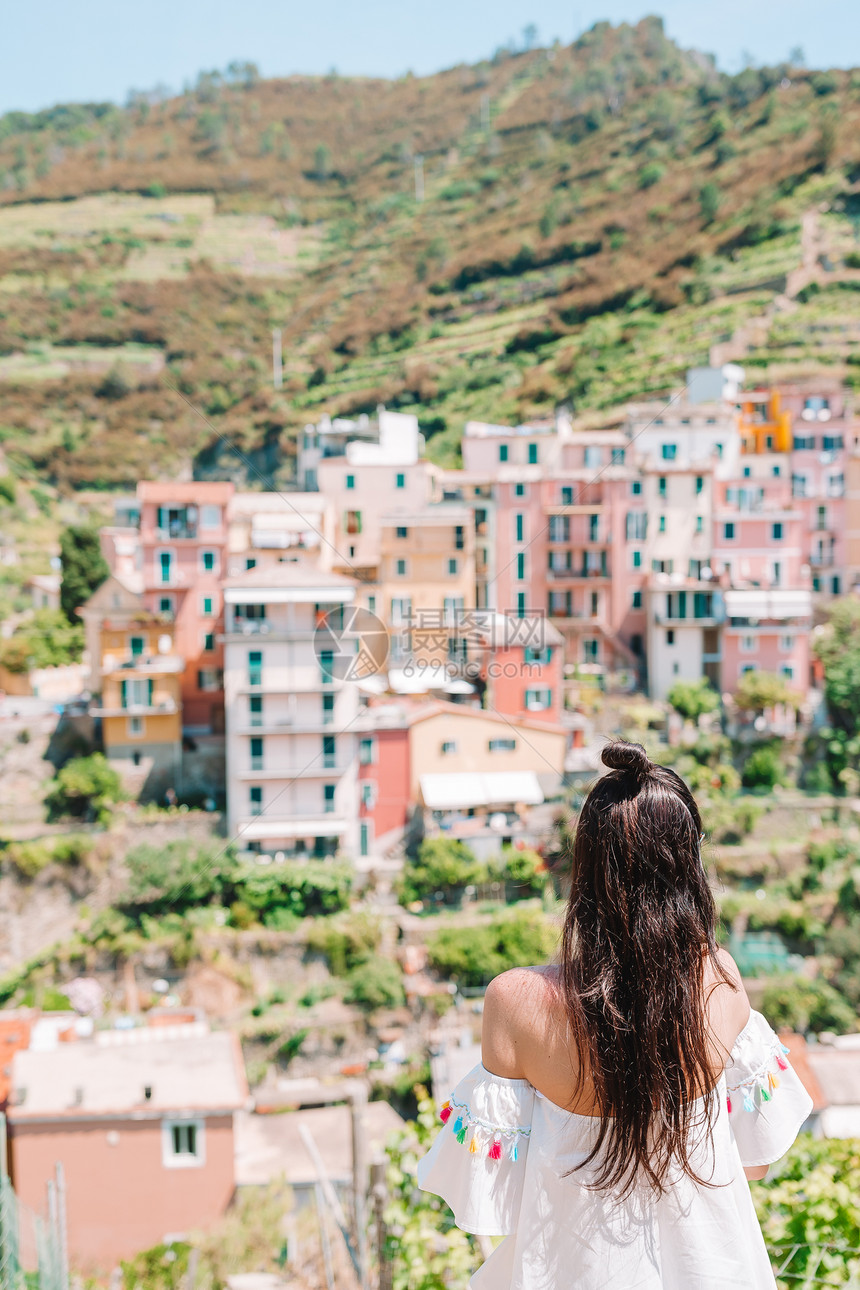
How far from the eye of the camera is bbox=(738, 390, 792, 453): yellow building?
20625 millimetres

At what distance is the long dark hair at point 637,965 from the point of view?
119 centimetres

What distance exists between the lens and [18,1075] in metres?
8.66

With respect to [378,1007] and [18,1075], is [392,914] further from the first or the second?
[18,1075]

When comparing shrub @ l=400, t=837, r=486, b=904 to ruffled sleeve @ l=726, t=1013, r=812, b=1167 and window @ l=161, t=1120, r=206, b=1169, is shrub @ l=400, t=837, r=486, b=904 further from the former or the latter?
ruffled sleeve @ l=726, t=1013, r=812, b=1167

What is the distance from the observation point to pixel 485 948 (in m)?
12.9

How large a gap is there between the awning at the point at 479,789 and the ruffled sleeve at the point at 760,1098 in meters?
13.2

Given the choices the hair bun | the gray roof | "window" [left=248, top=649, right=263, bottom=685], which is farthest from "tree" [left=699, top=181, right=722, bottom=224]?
the hair bun

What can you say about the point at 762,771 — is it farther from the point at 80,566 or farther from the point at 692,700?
the point at 80,566

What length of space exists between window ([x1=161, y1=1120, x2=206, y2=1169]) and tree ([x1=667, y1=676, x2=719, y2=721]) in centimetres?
1048

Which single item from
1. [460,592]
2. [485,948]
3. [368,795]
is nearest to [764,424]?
[460,592]

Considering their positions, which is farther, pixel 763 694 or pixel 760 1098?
pixel 763 694

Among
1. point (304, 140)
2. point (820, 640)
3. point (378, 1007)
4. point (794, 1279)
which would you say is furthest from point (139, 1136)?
point (304, 140)

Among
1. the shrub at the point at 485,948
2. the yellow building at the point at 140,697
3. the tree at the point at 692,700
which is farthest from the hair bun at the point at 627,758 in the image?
the tree at the point at 692,700

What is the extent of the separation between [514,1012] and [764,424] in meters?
22.2
